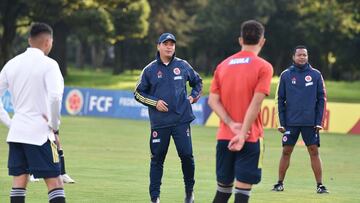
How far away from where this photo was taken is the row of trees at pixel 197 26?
182ft

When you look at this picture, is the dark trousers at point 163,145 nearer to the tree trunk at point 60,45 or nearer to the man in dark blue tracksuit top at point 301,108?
the man in dark blue tracksuit top at point 301,108

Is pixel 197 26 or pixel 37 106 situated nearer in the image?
pixel 37 106

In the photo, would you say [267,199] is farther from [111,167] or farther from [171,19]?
[171,19]

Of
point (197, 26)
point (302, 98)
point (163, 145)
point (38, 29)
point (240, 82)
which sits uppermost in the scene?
point (197, 26)

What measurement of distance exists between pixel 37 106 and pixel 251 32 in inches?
87.6

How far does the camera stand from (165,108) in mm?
11805

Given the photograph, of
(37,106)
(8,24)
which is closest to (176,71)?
(37,106)

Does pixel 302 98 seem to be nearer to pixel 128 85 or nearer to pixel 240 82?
pixel 240 82

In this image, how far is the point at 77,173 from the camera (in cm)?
1598

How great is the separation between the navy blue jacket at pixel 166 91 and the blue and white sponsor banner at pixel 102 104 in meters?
24.5

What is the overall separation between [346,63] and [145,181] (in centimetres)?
5660

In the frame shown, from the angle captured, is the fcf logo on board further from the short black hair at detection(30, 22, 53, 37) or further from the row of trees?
the short black hair at detection(30, 22, 53, 37)

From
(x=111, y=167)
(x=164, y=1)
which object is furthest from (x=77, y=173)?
(x=164, y=1)

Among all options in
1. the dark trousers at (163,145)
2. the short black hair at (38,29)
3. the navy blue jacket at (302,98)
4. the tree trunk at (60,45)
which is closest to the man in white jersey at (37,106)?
the short black hair at (38,29)
